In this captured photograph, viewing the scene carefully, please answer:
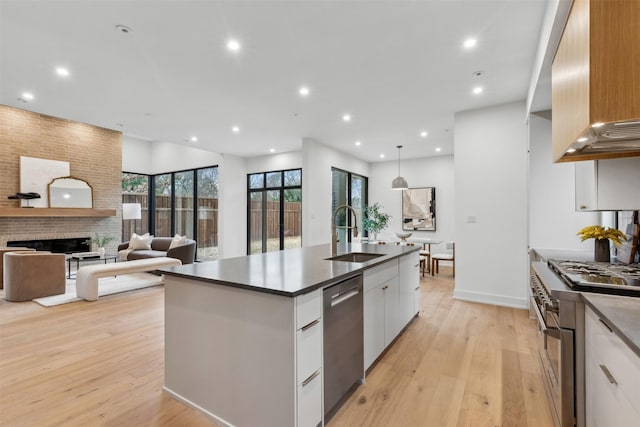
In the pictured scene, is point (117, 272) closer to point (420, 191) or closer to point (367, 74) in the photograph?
point (367, 74)

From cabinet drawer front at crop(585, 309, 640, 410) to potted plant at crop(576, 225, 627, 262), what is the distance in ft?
3.37

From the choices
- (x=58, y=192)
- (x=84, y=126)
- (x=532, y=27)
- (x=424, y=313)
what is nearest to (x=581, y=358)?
(x=424, y=313)

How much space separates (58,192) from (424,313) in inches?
300

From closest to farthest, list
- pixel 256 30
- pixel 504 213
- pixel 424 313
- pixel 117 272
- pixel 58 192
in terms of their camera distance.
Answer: pixel 256 30 → pixel 424 313 → pixel 504 213 → pixel 117 272 → pixel 58 192

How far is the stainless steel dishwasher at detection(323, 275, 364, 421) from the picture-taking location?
1.75 meters

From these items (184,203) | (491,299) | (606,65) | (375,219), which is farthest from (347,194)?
(606,65)

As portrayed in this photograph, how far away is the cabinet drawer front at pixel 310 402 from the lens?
4.93ft

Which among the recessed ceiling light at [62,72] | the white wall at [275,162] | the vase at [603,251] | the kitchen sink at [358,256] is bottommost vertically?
the kitchen sink at [358,256]

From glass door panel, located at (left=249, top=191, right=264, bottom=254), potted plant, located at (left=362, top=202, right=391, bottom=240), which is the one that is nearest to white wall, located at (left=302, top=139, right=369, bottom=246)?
potted plant, located at (left=362, top=202, right=391, bottom=240)

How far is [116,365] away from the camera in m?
2.44

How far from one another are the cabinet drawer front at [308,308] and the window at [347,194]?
16.9ft

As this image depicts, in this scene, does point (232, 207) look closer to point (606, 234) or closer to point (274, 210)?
point (274, 210)

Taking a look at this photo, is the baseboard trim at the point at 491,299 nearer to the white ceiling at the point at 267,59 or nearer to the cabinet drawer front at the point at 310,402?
the white ceiling at the point at 267,59

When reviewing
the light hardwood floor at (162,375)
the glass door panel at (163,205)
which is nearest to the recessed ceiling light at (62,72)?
the light hardwood floor at (162,375)
